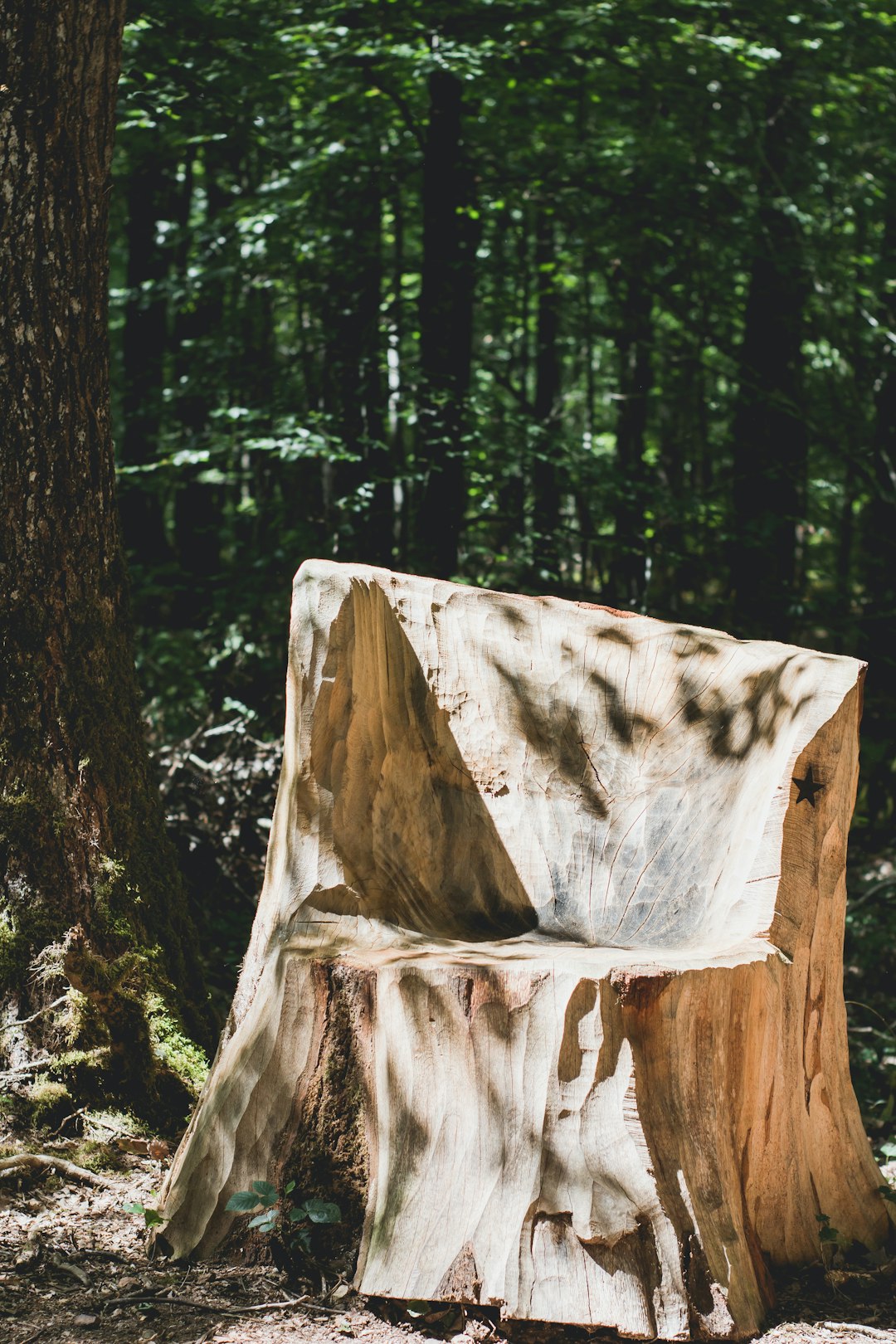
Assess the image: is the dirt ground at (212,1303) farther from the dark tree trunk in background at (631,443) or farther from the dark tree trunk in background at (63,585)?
the dark tree trunk in background at (631,443)

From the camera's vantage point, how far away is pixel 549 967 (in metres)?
1.97

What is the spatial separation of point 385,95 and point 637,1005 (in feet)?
17.9

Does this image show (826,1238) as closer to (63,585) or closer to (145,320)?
(63,585)

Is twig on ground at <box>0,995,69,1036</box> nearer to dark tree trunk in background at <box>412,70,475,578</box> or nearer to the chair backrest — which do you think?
the chair backrest

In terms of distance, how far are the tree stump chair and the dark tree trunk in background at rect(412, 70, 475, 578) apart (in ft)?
8.39

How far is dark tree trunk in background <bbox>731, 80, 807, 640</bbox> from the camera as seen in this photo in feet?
19.6

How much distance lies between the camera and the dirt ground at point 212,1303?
190 centimetres

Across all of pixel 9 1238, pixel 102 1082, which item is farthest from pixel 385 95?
pixel 9 1238

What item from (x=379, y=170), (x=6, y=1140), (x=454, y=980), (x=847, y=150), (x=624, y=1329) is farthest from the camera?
(x=847, y=150)

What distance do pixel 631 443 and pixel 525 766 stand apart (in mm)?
5663

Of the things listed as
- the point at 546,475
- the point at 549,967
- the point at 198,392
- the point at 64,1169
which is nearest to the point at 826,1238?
the point at 549,967

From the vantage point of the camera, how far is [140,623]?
7.28 meters

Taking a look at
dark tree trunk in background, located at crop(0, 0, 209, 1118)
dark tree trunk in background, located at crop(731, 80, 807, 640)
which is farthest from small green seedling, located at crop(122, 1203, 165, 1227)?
dark tree trunk in background, located at crop(731, 80, 807, 640)

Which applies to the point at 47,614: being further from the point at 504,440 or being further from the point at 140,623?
the point at 140,623
